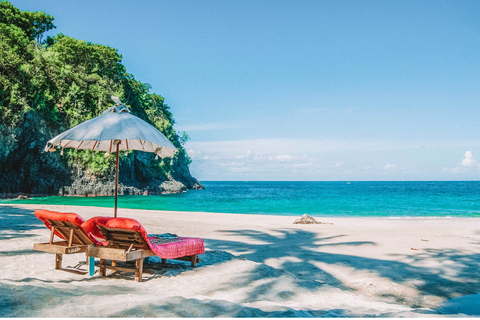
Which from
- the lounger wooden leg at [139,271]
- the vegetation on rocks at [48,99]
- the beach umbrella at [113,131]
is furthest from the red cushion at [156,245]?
the vegetation on rocks at [48,99]

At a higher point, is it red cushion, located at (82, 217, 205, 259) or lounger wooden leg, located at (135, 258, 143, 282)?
red cushion, located at (82, 217, 205, 259)

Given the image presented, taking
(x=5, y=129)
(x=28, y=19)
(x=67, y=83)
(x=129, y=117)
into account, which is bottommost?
(x=129, y=117)

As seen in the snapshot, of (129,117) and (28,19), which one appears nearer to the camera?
(129,117)

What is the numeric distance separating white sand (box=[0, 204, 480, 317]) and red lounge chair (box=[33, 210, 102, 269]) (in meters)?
0.39

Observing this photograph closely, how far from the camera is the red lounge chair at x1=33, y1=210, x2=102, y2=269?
515 centimetres

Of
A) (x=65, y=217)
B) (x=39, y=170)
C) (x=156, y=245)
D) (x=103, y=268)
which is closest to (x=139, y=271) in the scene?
(x=156, y=245)

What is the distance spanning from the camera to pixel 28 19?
38438 mm

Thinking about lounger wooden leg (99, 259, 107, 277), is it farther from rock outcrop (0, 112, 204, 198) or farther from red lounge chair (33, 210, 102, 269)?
rock outcrop (0, 112, 204, 198)

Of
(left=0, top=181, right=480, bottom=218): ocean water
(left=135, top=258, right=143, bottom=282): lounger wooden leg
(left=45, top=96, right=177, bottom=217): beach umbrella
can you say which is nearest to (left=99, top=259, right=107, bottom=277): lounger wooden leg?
(left=135, top=258, right=143, bottom=282): lounger wooden leg

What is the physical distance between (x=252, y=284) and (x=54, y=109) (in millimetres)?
36144

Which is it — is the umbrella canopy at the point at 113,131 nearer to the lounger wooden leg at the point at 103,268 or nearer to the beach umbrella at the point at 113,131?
the beach umbrella at the point at 113,131

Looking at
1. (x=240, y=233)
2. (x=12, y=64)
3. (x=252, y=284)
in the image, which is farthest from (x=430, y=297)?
(x=12, y=64)

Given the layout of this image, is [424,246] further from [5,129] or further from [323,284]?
[5,129]

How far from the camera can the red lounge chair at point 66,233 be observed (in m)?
5.15
